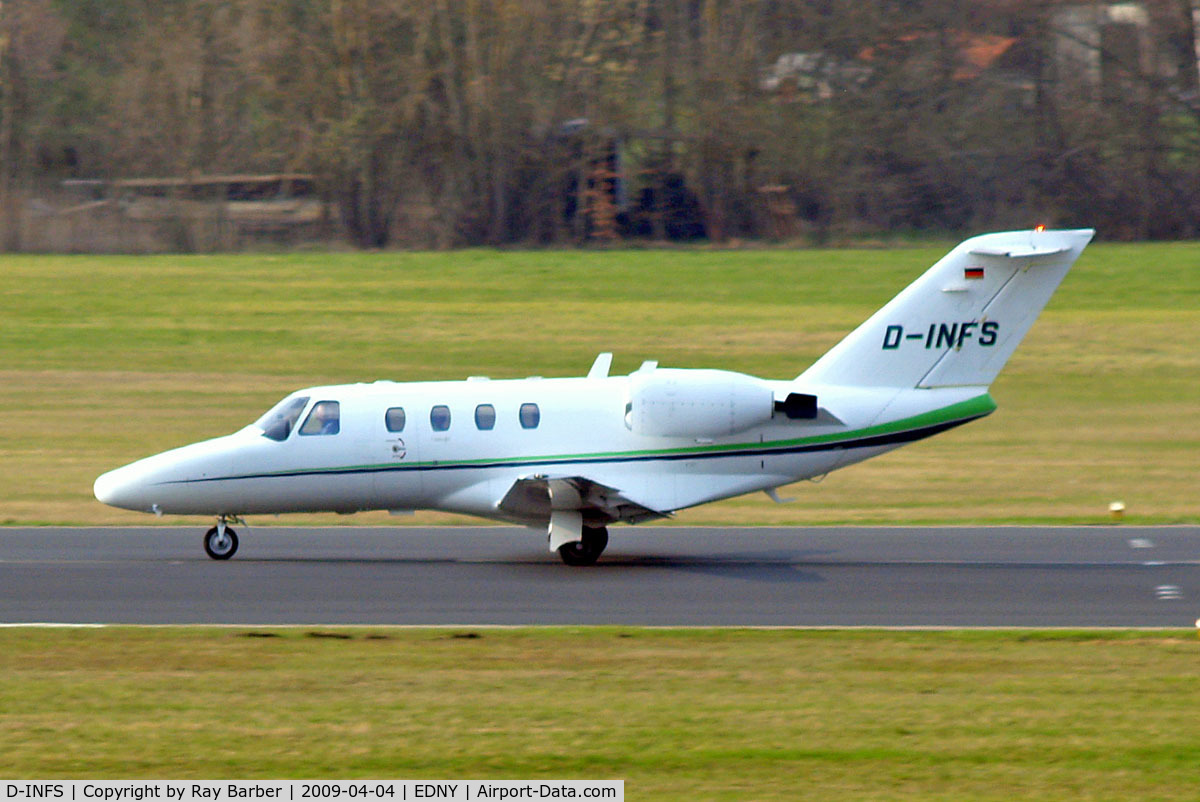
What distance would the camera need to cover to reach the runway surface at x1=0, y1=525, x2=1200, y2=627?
14.9 metres

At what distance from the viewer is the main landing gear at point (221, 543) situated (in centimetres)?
1844

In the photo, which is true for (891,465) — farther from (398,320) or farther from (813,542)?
(398,320)

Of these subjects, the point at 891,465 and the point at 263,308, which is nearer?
the point at 891,465

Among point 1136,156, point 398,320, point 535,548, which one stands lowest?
point 535,548

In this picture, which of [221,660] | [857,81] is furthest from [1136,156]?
[221,660]

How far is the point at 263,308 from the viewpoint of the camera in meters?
40.2

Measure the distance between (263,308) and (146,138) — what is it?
11366mm

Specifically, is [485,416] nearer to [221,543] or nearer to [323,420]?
[323,420]

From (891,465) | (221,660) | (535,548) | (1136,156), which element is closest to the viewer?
(221,660)

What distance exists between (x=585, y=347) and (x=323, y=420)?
18.3m

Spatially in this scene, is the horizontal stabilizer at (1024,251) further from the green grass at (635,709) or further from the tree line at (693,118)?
the tree line at (693,118)

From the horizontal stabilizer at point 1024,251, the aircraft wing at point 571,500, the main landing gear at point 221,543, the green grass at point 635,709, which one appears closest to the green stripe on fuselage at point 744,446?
the aircraft wing at point 571,500

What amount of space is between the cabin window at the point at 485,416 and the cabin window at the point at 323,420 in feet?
5.34
